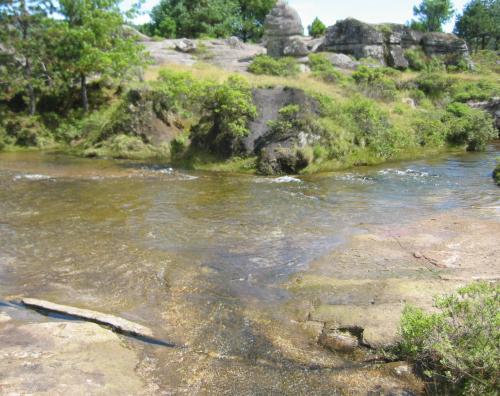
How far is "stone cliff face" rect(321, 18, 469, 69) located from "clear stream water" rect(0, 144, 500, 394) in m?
23.9

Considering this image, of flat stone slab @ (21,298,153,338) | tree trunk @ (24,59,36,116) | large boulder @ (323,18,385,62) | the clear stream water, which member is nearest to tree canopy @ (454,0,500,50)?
large boulder @ (323,18,385,62)

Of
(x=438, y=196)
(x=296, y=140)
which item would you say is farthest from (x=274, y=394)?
(x=296, y=140)

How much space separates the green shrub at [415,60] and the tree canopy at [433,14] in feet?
70.4

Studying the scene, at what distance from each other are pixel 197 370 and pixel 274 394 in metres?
0.89

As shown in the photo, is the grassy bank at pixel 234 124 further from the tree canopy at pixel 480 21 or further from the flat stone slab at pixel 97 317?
Answer: the tree canopy at pixel 480 21

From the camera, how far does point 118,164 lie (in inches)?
763

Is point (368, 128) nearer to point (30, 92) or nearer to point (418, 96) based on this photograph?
point (418, 96)

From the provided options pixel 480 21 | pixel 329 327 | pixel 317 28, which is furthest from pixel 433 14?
pixel 329 327

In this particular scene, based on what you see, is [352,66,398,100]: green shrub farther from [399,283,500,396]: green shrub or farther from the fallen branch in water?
the fallen branch in water

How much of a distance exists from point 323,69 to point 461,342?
30.3 metres

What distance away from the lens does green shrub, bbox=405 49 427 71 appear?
39938mm

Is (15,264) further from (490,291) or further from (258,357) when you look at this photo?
(490,291)

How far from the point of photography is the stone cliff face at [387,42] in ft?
130

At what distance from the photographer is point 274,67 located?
3328cm
